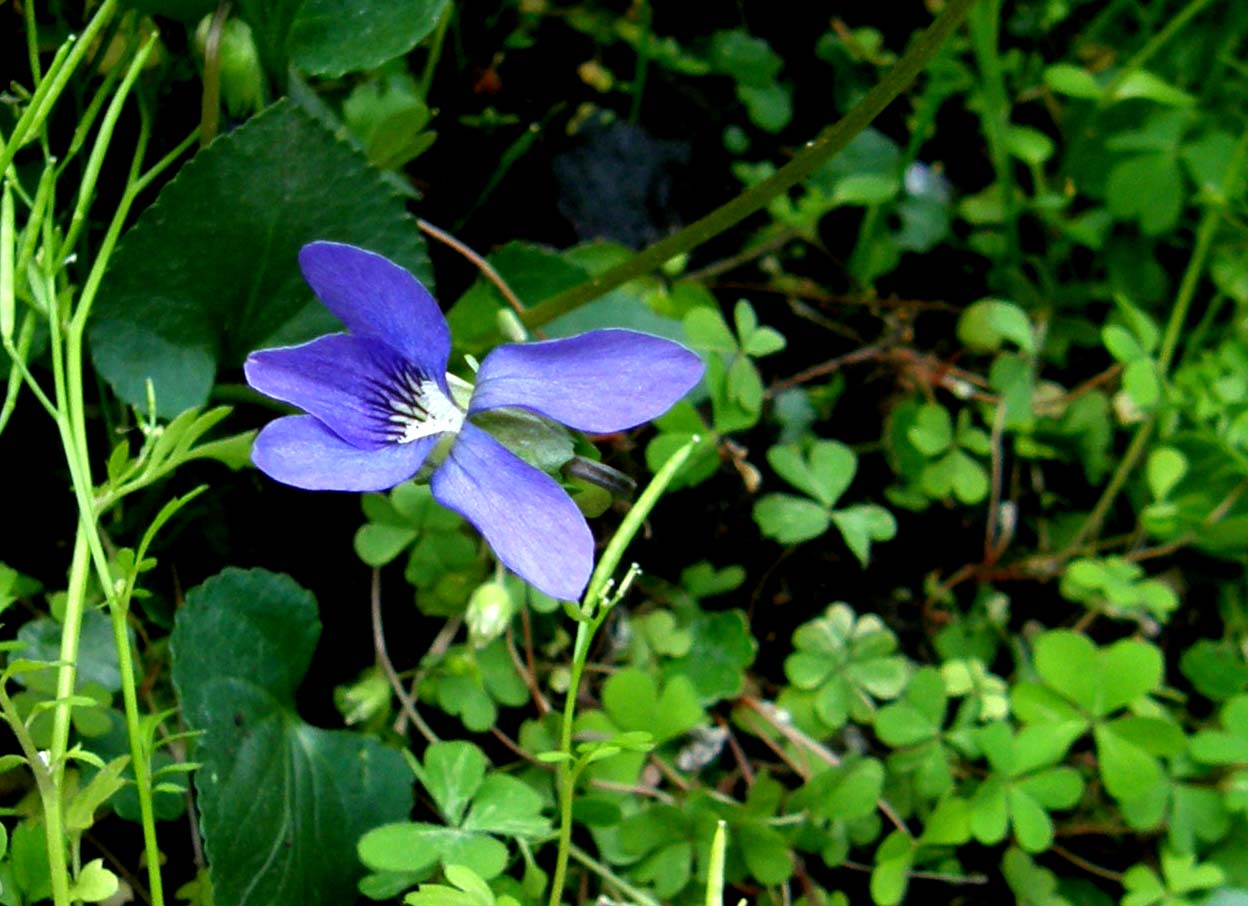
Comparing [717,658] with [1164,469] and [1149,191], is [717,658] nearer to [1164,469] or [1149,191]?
[1164,469]

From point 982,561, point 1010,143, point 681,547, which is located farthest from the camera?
point 1010,143

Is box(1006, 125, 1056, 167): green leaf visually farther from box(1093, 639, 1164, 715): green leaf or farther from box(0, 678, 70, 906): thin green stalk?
box(0, 678, 70, 906): thin green stalk

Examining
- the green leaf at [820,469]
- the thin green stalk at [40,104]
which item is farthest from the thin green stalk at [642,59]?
the thin green stalk at [40,104]

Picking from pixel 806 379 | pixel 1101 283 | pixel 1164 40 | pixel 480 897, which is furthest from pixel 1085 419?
pixel 480 897

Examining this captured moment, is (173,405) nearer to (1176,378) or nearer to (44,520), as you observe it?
(44,520)

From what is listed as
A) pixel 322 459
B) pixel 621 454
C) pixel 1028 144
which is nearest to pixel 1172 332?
pixel 1028 144

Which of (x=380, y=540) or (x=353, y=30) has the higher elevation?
(x=353, y=30)
